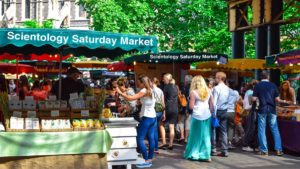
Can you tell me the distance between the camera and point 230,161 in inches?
437

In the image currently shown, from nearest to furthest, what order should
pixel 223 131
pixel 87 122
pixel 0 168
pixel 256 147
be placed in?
pixel 0 168 < pixel 87 122 < pixel 223 131 < pixel 256 147

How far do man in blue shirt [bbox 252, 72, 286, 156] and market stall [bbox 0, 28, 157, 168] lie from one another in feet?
12.7

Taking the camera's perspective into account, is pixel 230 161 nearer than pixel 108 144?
No

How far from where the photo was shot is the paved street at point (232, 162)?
1040cm

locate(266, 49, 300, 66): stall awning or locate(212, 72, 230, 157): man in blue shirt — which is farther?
locate(266, 49, 300, 66): stall awning

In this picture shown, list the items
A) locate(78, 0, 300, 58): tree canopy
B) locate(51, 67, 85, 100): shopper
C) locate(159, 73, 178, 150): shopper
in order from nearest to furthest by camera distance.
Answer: locate(51, 67, 85, 100): shopper, locate(159, 73, 178, 150): shopper, locate(78, 0, 300, 58): tree canopy

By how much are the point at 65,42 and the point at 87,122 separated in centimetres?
137

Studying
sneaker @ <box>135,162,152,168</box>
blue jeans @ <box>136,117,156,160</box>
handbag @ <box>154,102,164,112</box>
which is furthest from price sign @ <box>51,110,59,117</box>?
handbag @ <box>154,102,164,112</box>

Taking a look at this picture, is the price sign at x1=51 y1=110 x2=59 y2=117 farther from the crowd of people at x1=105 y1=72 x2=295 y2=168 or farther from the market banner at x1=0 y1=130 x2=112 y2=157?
the crowd of people at x1=105 y1=72 x2=295 y2=168

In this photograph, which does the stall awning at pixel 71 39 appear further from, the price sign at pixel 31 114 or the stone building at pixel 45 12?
the stone building at pixel 45 12

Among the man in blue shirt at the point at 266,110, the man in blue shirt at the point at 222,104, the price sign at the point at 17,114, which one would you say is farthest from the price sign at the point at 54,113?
the man in blue shirt at the point at 266,110

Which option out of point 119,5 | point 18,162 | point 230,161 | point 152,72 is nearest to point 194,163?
point 230,161

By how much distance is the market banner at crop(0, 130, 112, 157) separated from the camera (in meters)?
8.47

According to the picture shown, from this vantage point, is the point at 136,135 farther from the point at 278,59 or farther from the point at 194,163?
the point at 278,59
